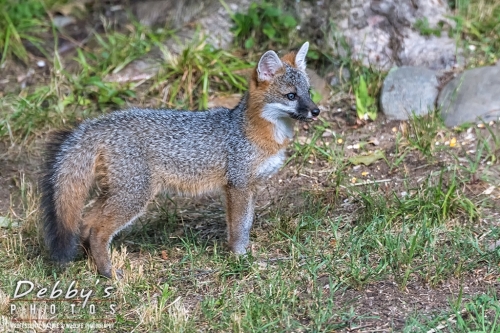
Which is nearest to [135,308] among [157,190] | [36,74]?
[157,190]

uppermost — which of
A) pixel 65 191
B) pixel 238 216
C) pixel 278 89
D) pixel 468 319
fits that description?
pixel 278 89

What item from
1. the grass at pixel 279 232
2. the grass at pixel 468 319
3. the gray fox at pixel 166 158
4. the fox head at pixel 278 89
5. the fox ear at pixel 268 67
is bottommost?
the grass at pixel 279 232

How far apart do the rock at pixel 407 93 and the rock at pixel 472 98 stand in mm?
138

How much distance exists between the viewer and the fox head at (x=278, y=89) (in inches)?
250

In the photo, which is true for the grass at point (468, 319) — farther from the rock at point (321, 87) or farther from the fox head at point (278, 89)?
the rock at point (321, 87)

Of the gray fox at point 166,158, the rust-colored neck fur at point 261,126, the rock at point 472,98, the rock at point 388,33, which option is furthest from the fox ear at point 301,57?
the rock at point 388,33

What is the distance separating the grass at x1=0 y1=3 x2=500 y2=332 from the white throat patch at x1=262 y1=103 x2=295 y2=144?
0.75 m

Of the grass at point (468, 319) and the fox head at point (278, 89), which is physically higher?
the fox head at point (278, 89)

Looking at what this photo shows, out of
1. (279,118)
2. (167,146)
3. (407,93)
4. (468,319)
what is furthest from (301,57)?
(468,319)

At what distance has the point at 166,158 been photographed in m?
6.28

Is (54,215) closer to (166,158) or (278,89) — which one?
(166,158)

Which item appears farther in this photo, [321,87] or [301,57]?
[321,87]

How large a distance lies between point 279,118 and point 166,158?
0.94 m

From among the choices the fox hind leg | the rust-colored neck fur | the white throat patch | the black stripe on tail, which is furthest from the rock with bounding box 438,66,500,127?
the black stripe on tail
